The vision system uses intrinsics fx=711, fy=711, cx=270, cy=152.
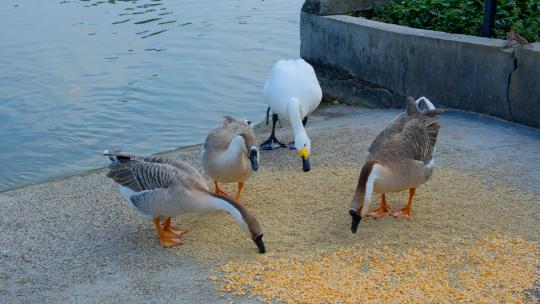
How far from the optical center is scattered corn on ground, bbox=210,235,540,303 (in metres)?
4.55

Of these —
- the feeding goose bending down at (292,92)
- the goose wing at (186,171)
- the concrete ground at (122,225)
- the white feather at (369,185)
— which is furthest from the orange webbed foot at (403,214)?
the feeding goose bending down at (292,92)

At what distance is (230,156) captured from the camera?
5953mm

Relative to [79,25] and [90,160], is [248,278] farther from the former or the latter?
[79,25]

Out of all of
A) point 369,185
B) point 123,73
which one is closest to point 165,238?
point 369,185

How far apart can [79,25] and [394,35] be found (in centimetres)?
774

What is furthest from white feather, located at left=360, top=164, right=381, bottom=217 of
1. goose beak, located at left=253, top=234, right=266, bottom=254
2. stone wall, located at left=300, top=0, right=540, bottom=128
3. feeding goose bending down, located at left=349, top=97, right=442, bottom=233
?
stone wall, located at left=300, top=0, right=540, bottom=128

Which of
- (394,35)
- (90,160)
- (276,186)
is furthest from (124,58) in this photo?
(276,186)

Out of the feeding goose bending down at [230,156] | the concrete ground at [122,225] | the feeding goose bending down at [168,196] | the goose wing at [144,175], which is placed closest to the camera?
the concrete ground at [122,225]

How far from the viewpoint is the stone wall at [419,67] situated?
774 centimetres

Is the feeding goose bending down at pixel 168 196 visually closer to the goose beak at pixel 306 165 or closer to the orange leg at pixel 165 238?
the orange leg at pixel 165 238

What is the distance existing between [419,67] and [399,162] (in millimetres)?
3427

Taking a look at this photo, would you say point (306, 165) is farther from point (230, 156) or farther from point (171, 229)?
point (171, 229)

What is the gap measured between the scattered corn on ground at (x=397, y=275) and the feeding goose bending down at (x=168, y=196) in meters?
0.39

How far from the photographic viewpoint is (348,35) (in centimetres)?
953
